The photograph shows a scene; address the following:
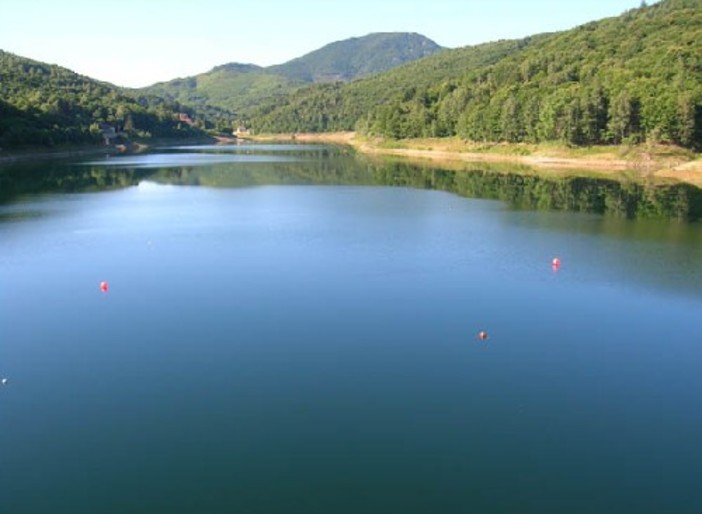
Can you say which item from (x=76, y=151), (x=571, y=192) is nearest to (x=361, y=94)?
(x=76, y=151)

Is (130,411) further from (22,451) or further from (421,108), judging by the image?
(421,108)

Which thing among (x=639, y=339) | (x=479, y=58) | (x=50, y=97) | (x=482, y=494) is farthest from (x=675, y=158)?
(x=479, y=58)

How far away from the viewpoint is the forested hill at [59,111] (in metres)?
66.9

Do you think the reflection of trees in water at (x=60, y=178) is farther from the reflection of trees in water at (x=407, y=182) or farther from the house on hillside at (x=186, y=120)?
the house on hillside at (x=186, y=120)

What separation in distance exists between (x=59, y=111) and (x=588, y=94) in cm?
6641

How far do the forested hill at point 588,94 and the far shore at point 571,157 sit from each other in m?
1.04

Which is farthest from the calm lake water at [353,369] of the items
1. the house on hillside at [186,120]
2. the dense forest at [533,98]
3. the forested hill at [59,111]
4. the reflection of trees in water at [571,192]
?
the house on hillside at [186,120]

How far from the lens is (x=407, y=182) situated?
47.3m

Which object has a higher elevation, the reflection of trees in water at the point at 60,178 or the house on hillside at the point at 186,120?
the house on hillside at the point at 186,120

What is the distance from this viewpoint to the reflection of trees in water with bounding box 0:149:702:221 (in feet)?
109

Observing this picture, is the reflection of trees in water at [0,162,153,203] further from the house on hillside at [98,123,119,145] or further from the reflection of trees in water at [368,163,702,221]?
the house on hillside at [98,123,119,145]

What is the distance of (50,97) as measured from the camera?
92.2 metres

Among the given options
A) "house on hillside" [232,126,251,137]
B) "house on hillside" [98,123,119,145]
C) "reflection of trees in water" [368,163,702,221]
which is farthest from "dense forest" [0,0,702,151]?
"house on hillside" [232,126,251,137]

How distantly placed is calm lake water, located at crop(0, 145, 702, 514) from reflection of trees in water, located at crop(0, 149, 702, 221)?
712 centimetres
